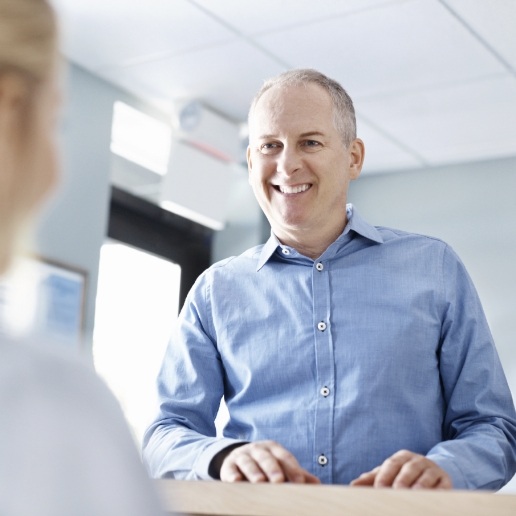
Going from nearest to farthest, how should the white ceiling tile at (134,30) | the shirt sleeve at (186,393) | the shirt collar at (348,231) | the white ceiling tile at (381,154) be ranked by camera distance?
the shirt sleeve at (186,393) < the shirt collar at (348,231) < the white ceiling tile at (134,30) < the white ceiling tile at (381,154)

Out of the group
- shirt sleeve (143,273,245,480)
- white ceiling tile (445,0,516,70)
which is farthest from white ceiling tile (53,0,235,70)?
shirt sleeve (143,273,245,480)

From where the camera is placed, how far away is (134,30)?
11.1 feet

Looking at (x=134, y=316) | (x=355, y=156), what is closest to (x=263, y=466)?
(x=355, y=156)

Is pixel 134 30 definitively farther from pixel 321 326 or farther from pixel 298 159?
pixel 321 326

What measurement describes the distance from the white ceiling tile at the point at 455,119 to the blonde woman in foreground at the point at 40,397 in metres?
3.39

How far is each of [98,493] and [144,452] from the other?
112 cm

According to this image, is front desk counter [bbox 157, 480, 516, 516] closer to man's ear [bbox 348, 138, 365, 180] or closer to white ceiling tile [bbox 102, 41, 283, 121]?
man's ear [bbox 348, 138, 365, 180]

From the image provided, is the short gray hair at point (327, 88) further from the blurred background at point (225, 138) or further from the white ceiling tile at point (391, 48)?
the white ceiling tile at point (391, 48)

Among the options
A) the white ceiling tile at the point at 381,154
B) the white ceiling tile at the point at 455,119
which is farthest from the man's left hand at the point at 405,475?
the white ceiling tile at the point at 381,154

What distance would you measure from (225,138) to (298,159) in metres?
2.47

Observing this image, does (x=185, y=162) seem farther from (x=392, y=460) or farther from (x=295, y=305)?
(x=392, y=460)

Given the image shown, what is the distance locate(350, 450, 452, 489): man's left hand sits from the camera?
1191 mm

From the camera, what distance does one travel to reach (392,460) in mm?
1217

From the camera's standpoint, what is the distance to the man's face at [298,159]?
175cm
